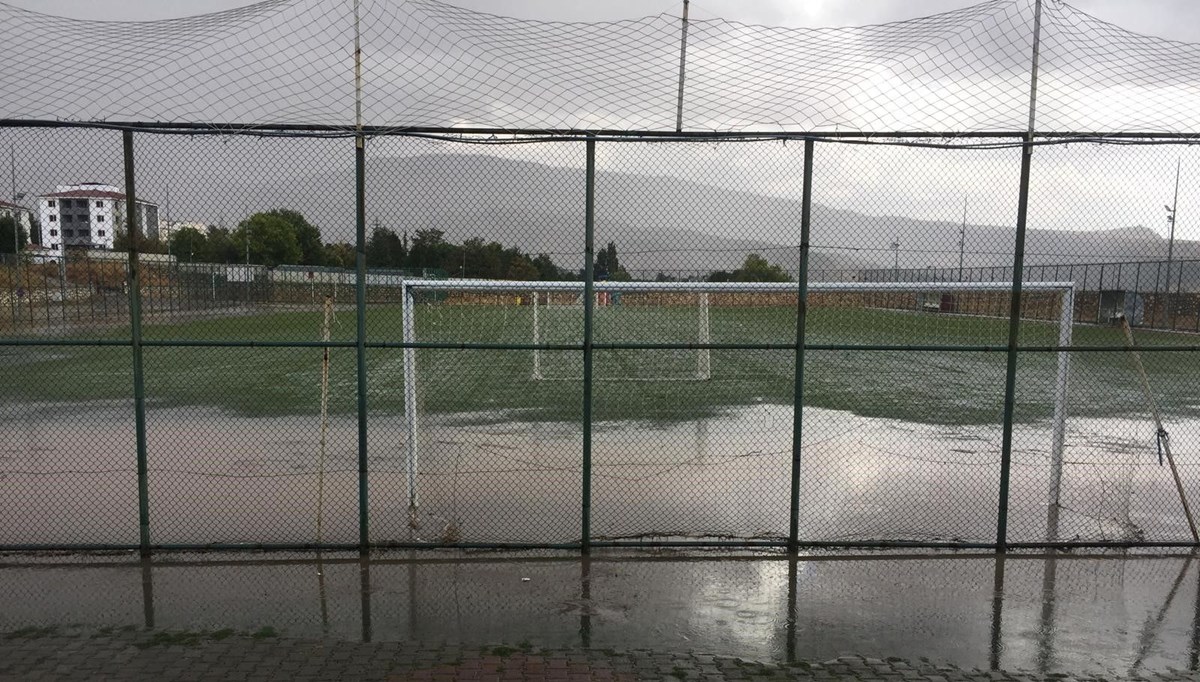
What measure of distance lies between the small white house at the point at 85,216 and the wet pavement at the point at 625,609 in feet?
8.52

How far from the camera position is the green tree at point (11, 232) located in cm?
713

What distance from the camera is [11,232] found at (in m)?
8.06

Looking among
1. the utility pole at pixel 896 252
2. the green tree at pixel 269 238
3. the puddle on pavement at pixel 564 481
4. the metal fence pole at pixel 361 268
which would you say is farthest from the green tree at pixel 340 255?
the utility pole at pixel 896 252

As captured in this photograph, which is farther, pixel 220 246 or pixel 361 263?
pixel 220 246

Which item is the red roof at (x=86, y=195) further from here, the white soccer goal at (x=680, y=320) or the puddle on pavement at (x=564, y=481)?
the puddle on pavement at (x=564, y=481)

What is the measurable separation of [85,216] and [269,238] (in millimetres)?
1407

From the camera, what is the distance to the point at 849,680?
4453 millimetres

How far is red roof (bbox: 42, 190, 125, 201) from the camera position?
639cm

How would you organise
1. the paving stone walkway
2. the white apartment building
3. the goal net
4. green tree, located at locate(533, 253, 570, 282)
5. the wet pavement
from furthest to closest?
the goal net, green tree, located at locate(533, 253, 570, 282), the white apartment building, the wet pavement, the paving stone walkway

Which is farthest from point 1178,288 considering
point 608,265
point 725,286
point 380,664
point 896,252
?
point 380,664

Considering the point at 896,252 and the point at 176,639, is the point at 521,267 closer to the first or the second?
the point at 896,252

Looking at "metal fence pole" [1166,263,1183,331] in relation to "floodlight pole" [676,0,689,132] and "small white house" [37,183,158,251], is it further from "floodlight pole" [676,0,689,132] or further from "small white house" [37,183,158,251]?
→ "small white house" [37,183,158,251]

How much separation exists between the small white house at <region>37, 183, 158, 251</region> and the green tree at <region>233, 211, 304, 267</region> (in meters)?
0.77

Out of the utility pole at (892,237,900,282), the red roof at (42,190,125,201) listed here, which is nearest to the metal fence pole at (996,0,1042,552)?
the utility pole at (892,237,900,282)
